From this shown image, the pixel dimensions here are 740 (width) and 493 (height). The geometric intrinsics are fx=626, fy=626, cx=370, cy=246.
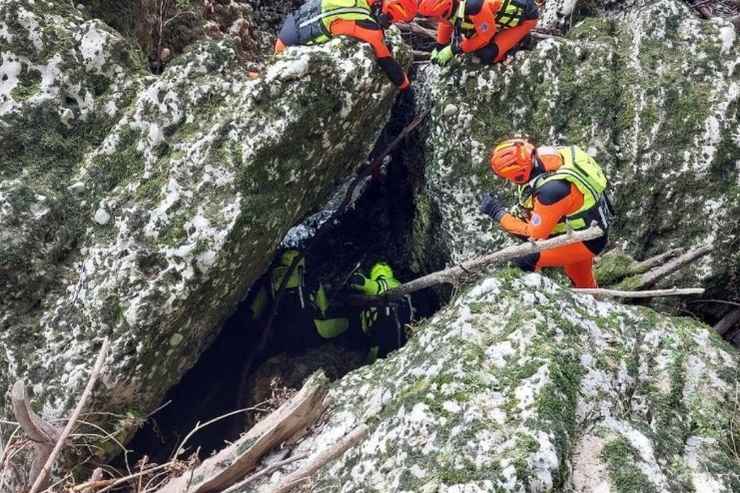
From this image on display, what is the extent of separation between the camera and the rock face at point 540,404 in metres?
2.90

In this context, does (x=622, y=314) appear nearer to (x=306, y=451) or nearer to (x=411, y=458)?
(x=411, y=458)

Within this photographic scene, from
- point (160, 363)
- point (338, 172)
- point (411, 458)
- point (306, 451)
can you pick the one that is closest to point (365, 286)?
point (338, 172)

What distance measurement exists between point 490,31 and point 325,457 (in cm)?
417

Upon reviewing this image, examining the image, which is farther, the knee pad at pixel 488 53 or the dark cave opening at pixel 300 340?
the knee pad at pixel 488 53

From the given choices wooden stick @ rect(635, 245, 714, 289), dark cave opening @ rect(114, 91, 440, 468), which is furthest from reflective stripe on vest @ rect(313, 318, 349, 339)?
wooden stick @ rect(635, 245, 714, 289)

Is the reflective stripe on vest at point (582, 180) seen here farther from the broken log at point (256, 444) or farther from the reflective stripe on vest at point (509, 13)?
the broken log at point (256, 444)

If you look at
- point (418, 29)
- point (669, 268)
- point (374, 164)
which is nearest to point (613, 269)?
point (669, 268)

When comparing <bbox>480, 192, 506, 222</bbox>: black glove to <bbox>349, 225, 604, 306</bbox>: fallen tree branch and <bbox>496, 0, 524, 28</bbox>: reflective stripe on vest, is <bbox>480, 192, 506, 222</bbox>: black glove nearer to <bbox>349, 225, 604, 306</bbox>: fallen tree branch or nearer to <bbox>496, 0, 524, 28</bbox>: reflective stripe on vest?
<bbox>349, 225, 604, 306</bbox>: fallen tree branch

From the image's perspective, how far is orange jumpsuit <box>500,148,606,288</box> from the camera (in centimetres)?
478

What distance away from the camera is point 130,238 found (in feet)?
13.7

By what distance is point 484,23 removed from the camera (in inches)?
218

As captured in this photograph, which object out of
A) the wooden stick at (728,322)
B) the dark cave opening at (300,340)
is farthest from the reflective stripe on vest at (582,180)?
the dark cave opening at (300,340)

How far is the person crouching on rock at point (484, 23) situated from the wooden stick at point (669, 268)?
2362 mm

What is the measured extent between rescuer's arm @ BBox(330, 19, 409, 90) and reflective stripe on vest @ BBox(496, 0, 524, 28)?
3.98 feet
